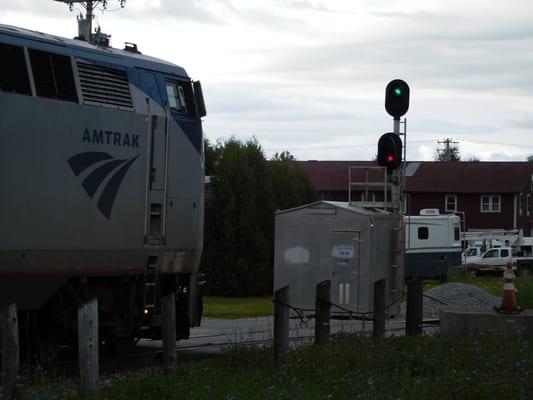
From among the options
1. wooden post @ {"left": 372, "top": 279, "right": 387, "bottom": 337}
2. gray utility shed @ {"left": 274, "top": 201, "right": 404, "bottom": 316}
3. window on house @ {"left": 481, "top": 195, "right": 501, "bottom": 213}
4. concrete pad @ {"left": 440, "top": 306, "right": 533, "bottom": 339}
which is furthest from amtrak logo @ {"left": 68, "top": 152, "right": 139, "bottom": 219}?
window on house @ {"left": 481, "top": 195, "right": 501, "bottom": 213}

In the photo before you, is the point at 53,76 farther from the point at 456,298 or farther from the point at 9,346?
the point at 456,298

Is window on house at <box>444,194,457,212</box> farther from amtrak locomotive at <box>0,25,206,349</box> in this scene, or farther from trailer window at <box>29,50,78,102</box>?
trailer window at <box>29,50,78,102</box>

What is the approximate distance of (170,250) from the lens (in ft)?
50.2

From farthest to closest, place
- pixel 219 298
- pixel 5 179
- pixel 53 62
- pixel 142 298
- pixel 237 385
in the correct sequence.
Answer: pixel 219 298
pixel 142 298
pixel 53 62
pixel 5 179
pixel 237 385

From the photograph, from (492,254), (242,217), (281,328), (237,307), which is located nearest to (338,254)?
(237,307)

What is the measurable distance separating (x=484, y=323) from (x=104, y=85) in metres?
6.91

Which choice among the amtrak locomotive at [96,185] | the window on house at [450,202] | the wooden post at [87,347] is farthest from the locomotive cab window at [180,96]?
the window on house at [450,202]

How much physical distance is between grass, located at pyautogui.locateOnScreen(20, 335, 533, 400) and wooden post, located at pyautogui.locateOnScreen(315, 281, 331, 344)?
0.17m

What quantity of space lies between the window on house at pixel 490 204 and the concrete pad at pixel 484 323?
6399 centimetres

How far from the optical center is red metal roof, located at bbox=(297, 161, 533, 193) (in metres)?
79.1

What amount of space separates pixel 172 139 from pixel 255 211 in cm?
2573

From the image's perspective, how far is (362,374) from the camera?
472 inches

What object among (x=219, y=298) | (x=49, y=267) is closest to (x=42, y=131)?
(x=49, y=267)

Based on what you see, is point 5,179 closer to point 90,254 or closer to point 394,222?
point 90,254
